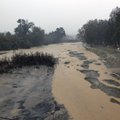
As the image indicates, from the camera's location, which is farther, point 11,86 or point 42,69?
point 42,69

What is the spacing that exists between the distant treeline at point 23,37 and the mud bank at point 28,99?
5748 cm

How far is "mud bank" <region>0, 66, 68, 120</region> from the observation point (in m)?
17.5

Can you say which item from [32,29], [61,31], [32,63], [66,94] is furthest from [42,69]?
[61,31]

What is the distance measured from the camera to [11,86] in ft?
88.5

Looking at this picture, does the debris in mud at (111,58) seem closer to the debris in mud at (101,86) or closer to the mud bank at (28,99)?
the debris in mud at (101,86)

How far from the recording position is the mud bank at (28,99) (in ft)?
57.5

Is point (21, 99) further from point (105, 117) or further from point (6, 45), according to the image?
point (6, 45)

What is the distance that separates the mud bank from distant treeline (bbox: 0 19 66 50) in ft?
189

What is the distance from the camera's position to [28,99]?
2131cm

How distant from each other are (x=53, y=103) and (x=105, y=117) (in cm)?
410

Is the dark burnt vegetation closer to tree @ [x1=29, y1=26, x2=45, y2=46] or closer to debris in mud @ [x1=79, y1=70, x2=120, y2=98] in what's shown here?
debris in mud @ [x1=79, y1=70, x2=120, y2=98]

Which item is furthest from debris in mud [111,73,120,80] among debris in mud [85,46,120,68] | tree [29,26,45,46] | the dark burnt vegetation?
tree [29,26,45,46]

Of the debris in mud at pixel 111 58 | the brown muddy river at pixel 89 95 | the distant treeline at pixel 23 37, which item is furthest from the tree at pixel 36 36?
the brown muddy river at pixel 89 95

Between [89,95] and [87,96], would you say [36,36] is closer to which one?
[89,95]
